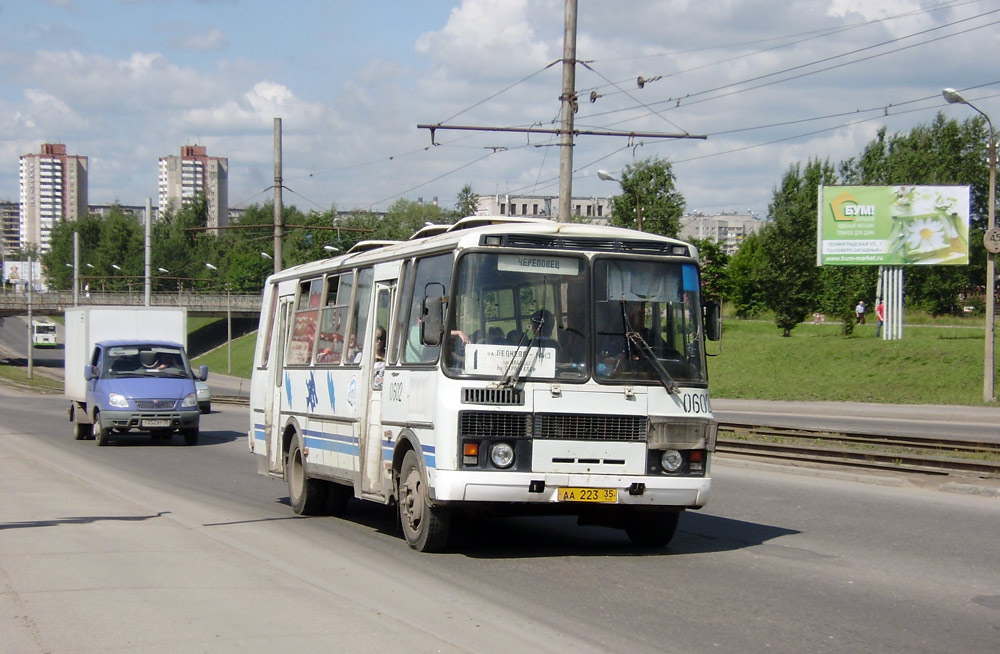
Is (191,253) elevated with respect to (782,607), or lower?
elevated

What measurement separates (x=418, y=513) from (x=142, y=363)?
16911mm

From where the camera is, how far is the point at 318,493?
13344mm

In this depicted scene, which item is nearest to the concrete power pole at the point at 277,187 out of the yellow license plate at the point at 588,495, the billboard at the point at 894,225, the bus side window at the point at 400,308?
the billboard at the point at 894,225

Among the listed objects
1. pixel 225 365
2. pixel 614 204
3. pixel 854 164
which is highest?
pixel 854 164

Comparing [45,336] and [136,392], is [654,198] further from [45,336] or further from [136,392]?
[45,336]

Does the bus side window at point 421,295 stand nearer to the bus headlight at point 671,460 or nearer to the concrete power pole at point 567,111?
the bus headlight at point 671,460

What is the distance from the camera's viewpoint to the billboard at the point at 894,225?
4453 cm

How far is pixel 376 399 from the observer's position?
450 inches

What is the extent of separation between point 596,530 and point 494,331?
135 inches

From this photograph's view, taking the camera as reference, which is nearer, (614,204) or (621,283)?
(621,283)

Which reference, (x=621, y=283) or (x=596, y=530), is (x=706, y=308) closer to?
(x=621, y=283)

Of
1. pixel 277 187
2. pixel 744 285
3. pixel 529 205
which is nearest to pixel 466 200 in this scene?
pixel 744 285

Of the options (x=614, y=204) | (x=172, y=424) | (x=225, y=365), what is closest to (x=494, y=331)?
(x=172, y=424)

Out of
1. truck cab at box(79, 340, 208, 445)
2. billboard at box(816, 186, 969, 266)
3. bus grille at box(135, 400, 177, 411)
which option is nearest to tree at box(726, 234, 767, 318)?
billboard at box(816, 186, 969, 266)
